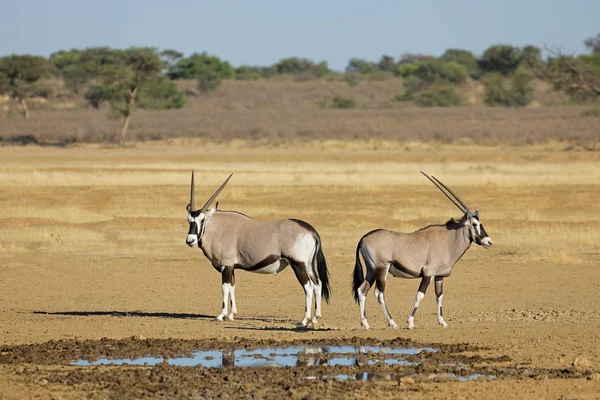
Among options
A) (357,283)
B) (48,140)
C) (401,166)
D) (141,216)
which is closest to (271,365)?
(357,283)

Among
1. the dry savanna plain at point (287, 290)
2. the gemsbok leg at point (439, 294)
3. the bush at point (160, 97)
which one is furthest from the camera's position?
the bush at point (160, 97)

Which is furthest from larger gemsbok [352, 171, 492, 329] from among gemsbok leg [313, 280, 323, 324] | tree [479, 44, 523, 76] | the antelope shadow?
tree [479, 44, 523, 76]

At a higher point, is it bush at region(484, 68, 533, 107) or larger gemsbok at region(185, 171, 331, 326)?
bush at region(484, 68, 533, 107)

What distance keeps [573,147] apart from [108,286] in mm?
39794

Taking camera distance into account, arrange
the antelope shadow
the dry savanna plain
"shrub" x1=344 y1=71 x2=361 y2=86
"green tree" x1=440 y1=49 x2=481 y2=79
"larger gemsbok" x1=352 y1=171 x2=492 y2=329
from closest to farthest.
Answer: the dry savanna plain
"larger gemsbok" x1=352 y1=171 x2=492 y2=329
the antelope shadow
"shrub" x1=344 y1=71 x2=361 y2=86
"green tree" x1=440 y1=49 x2=481 y2=79

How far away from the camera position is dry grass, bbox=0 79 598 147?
192 ft

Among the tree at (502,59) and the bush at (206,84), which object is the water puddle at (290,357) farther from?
the tree at (502,59)

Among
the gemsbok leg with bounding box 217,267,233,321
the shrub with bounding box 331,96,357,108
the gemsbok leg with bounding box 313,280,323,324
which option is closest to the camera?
the gemsbok leg with bounding box 313,280,323,324

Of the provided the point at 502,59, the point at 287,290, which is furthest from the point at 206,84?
the point at 287,290

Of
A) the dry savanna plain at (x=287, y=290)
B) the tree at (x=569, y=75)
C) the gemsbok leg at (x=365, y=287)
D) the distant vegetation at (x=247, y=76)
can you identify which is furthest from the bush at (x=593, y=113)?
the gemsbok leg at (x=365, y=287)

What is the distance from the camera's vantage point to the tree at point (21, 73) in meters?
68.7

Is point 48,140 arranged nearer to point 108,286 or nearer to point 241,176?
point 241,176

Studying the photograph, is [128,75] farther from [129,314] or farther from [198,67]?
[198,67]

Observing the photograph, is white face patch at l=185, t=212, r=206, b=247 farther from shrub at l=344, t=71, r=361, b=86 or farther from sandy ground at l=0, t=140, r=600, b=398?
shrub at l=344, t=71, r=361, b=86
